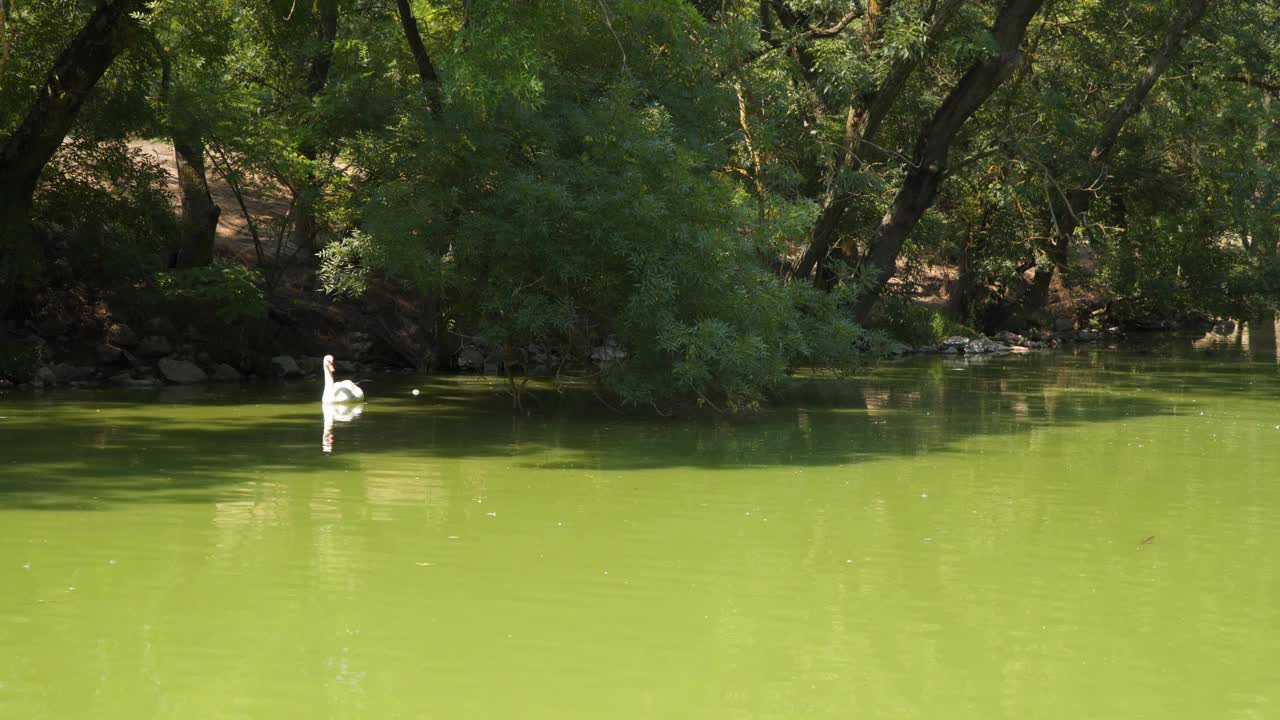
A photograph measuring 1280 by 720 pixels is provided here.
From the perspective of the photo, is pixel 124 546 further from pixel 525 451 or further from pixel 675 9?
pixel 675 9

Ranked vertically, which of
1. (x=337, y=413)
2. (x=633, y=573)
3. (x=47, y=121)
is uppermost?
(x=47, y=121)

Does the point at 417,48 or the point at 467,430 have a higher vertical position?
the point at 417,48

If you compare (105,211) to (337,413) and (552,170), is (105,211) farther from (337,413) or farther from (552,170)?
(552,170)

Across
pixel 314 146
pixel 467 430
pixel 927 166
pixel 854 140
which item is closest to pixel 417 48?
pixel 314 146

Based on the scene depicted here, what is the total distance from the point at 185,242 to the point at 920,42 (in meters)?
12.8

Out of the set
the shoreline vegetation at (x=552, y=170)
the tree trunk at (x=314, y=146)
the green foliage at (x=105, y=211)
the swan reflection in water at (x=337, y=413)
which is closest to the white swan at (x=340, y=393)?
the swan reflection in water at (x=337, y=413)

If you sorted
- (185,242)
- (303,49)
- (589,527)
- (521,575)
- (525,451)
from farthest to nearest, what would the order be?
(303,49) → (185,242) → (525,451) → (589,527) → (521,575)

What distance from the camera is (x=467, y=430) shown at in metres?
16.6

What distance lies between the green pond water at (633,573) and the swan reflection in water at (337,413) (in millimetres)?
196

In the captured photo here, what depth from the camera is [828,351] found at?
20328 mm

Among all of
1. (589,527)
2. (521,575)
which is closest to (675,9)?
(589,527)

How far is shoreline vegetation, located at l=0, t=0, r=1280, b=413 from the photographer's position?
16.6 metres

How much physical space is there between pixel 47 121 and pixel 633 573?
14493 mm

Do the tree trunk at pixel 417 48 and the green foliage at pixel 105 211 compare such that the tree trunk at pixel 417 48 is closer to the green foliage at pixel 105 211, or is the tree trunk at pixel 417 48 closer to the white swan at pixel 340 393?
the white swan at pixel 340 393
